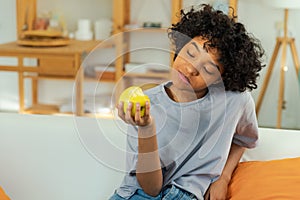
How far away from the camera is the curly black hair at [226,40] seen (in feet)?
4.30

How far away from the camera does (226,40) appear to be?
4.32 ft

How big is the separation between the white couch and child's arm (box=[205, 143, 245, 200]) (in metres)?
0.12

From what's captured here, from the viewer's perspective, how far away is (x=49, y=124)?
5.58ft

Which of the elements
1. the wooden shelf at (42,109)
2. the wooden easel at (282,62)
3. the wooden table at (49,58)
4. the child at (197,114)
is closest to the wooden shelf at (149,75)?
the child at (197,114)

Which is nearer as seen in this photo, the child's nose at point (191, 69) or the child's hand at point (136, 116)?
the child's hand at point (136, 116)

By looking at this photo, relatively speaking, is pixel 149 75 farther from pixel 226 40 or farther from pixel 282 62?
pixel 282 62

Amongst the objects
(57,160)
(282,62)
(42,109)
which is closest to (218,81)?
(57,160)

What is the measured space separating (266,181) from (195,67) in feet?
1.16

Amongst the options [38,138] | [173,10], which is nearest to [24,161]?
[38,138]

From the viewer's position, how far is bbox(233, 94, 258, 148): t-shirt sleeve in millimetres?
1441

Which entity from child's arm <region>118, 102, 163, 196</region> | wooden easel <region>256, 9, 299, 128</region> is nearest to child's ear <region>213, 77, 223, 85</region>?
child's arm <region>118, 102, 163, 196</region>

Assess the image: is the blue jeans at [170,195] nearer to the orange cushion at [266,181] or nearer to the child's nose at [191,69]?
the orange cushion at [266,181]

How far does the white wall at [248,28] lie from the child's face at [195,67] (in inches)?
114

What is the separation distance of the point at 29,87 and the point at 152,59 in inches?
135
